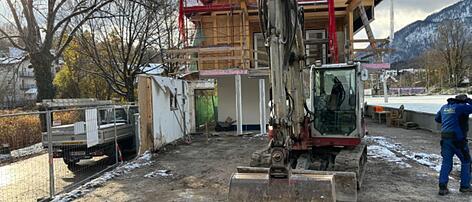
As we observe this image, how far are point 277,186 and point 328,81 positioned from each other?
3892mm

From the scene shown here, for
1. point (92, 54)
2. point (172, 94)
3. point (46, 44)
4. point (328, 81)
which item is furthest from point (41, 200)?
point (92, 54)

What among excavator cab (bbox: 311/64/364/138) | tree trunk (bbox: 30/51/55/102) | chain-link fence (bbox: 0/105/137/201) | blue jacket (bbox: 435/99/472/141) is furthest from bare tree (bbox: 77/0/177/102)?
blue jacket (bbox: 435/99/472/141)

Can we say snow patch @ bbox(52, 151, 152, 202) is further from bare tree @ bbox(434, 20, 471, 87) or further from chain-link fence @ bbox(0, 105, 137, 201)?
bare tree @ bbox(434, 20, 471, 87)

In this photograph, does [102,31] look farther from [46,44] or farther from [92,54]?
[46,44]

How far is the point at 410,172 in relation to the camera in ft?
31.2

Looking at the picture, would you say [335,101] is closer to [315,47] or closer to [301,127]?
[301,127]

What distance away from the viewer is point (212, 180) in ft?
30.3

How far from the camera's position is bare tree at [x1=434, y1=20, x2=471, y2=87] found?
5894cm

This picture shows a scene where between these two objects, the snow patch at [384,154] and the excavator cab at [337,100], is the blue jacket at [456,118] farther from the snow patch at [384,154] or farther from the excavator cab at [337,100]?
the snow patch at [384,154]

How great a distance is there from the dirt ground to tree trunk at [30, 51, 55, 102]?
9525mm

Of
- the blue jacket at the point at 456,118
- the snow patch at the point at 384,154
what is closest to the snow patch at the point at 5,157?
the snow patch at the point at 384,154

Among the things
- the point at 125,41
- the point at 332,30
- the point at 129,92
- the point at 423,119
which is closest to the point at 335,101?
the point at 332,30

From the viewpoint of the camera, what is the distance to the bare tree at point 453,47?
193 feet

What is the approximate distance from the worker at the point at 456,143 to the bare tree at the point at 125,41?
70.8 feet
